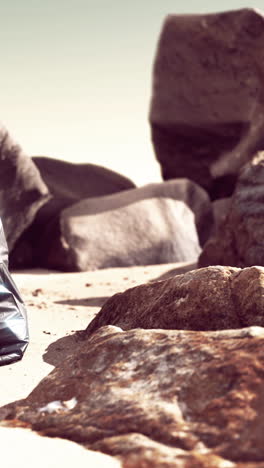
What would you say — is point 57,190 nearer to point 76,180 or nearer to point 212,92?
point 76,180

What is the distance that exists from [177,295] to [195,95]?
683 cm

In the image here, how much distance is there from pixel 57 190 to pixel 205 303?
5485 mm

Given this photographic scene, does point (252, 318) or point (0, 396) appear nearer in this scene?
point (0, 396)

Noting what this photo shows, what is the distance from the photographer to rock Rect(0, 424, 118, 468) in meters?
1.78

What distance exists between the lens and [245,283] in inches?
113

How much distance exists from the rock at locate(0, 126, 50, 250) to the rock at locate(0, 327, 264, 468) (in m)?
4.54

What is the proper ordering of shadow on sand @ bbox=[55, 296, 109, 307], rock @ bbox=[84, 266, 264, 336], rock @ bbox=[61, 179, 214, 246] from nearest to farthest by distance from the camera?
rock @ bbox=[84, 266, 264, 336] < shadow on sand @ bbox=[55, 296, 109, 307] < rock @ bbox=[61, 179, 214, 246]

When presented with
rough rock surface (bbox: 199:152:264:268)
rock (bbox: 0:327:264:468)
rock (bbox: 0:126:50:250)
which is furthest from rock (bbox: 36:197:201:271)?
rock (bbox: 0:327:264:468)

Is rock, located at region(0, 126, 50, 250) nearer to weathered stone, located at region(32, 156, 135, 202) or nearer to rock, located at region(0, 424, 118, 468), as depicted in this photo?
weathered stone, located at region(32, 156, 135, 202)

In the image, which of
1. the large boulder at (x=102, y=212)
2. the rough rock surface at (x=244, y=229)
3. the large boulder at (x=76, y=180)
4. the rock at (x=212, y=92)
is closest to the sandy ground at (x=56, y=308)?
the large boulder at (x=102, y=212)

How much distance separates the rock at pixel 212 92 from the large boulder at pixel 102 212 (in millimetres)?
1069

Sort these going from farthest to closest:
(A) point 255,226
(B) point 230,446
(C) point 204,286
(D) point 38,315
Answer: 1. (A) point 255,226
2. (D) point 38,315
3. (C) point 204,286
4. (B) point 230,446

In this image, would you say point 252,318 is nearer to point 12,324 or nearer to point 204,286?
point 204,286

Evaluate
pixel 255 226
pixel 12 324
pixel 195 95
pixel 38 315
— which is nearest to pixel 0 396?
pixel 12 324
